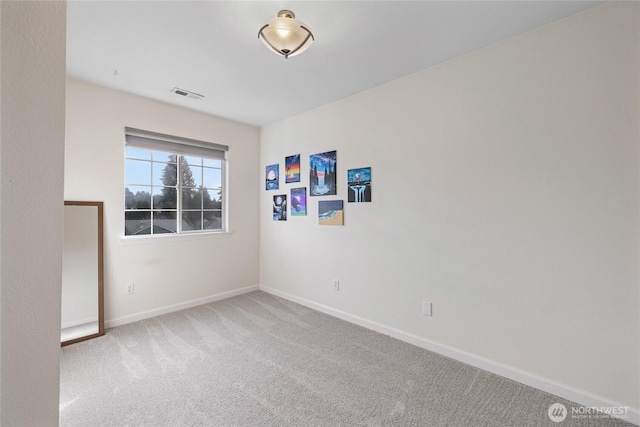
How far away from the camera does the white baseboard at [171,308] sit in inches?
119

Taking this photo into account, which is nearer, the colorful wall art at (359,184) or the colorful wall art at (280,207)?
the colorful wall art at (359,184)

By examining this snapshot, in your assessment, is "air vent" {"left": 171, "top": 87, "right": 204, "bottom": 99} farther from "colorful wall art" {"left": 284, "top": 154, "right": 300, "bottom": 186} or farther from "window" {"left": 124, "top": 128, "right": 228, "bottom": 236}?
"colorful wall art" {"left": 284, "top": 154, "right": 300, "bottom": 186}

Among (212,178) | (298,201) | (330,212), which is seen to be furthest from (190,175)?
(330,212)

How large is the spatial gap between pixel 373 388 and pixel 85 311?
289 centimetres

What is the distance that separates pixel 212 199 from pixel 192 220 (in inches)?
15.9

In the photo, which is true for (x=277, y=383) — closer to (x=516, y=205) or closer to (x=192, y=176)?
(x=516, y=205)

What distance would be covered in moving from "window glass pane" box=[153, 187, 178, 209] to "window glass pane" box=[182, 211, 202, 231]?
0.19 metres

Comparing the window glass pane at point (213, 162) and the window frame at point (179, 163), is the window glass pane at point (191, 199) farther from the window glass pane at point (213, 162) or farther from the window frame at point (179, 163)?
the window glass pane at point (213, 162)

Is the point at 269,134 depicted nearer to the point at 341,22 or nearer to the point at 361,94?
the point at 361,94

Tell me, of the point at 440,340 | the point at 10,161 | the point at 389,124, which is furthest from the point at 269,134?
the point at 10,161

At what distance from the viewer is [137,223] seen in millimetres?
3275

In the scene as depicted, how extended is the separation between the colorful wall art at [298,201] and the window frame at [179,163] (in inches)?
38.5

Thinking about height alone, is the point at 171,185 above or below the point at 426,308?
above

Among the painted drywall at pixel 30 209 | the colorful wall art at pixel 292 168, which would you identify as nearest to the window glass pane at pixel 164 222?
the colorful wall art at pixel 292 168
